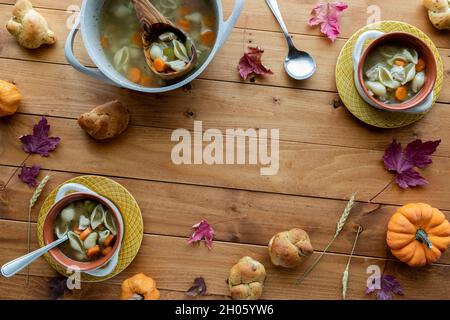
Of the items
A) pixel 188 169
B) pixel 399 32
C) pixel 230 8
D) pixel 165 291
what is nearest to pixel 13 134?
pixel 188 169

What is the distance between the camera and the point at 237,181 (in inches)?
61.7

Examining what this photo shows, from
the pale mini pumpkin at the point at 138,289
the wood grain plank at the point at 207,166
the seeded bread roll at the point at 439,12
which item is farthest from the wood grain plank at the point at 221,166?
the seeded bread roll at the point at 439,12

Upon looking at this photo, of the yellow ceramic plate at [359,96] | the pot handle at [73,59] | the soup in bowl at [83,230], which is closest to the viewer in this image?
the pot handle at [73,59]

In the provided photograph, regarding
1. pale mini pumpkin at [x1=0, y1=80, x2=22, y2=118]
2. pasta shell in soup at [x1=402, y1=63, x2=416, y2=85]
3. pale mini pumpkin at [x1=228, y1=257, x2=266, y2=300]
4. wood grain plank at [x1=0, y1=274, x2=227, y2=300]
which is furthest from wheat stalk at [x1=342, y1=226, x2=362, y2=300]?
pale mini pumpkin at [x1=0, y1=80, x2=22, y2=118]

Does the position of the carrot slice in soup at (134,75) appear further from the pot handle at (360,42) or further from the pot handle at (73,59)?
the pot handle at (360,42)

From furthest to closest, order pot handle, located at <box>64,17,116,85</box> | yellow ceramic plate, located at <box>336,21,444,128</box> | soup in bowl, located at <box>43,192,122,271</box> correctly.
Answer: yellow ceramic plate, located at <box>336,21,444,128</box> < soup in bowl, located at <box>43,192,122,271</box> < pot handle, located at <box>64,17,116,85</box>

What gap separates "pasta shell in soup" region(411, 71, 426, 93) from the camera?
A: 1.48m

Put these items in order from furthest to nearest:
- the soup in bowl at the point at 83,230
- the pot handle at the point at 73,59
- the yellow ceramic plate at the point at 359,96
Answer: the yellow ceramic plate at the point at 359,96, the soup in bowl at the point at 83,230, the pot handle at the point at 73,59

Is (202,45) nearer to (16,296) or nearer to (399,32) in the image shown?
(399,32)

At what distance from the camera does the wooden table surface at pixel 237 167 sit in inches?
61.2

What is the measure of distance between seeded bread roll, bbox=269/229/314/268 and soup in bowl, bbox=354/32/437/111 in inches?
18.0

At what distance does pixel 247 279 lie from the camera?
1494 mm

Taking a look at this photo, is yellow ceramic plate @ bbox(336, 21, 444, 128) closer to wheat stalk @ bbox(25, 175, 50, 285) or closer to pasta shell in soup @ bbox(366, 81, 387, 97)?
pasta shell in soup @ bbox(366, 81, 387, 97)

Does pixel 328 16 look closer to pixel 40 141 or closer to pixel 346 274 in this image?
pixel 346 274
